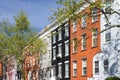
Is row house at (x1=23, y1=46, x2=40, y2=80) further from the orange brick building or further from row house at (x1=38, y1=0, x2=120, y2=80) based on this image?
the orange brick building

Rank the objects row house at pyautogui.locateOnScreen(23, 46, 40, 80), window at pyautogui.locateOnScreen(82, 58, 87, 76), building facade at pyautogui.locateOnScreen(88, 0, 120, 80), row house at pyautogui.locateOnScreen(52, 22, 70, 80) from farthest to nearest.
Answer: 1. row house at pyautogui.locateOnScreen(23, 46, 40, 80)
2. row house at pyautogui.locateOnScreen(52, 22, 70, 80)
3. window at pyautogui.locateOnScreen(82, 58, 87, 76)
4. building facade at pyautogui.locateOnScreen(88, 0, 120, 80)

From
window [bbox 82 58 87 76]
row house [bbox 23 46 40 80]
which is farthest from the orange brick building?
row house [bbox 23 46 40 80]

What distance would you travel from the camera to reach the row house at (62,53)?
5644cm

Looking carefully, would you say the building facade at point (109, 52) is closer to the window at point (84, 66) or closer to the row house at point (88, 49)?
the row house at point (88, 49)

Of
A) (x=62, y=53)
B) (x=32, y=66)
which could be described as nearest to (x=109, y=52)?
(x=62, y=53)

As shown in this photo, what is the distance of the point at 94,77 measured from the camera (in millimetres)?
45938

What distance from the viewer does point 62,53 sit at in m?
59.0

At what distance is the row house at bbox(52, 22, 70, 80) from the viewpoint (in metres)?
56.4

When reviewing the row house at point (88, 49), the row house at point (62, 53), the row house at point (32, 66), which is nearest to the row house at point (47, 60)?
the row house at point (88, 49)

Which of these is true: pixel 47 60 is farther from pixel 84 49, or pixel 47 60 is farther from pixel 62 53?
pixel 84 49

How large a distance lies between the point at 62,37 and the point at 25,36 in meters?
7.76

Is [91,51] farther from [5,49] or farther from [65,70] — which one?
[5,49]

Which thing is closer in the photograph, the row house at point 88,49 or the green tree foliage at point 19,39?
the row house at point 88,49

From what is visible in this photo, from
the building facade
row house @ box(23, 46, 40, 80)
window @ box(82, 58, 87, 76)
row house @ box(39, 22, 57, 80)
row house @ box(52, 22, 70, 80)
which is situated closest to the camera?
the building facade
